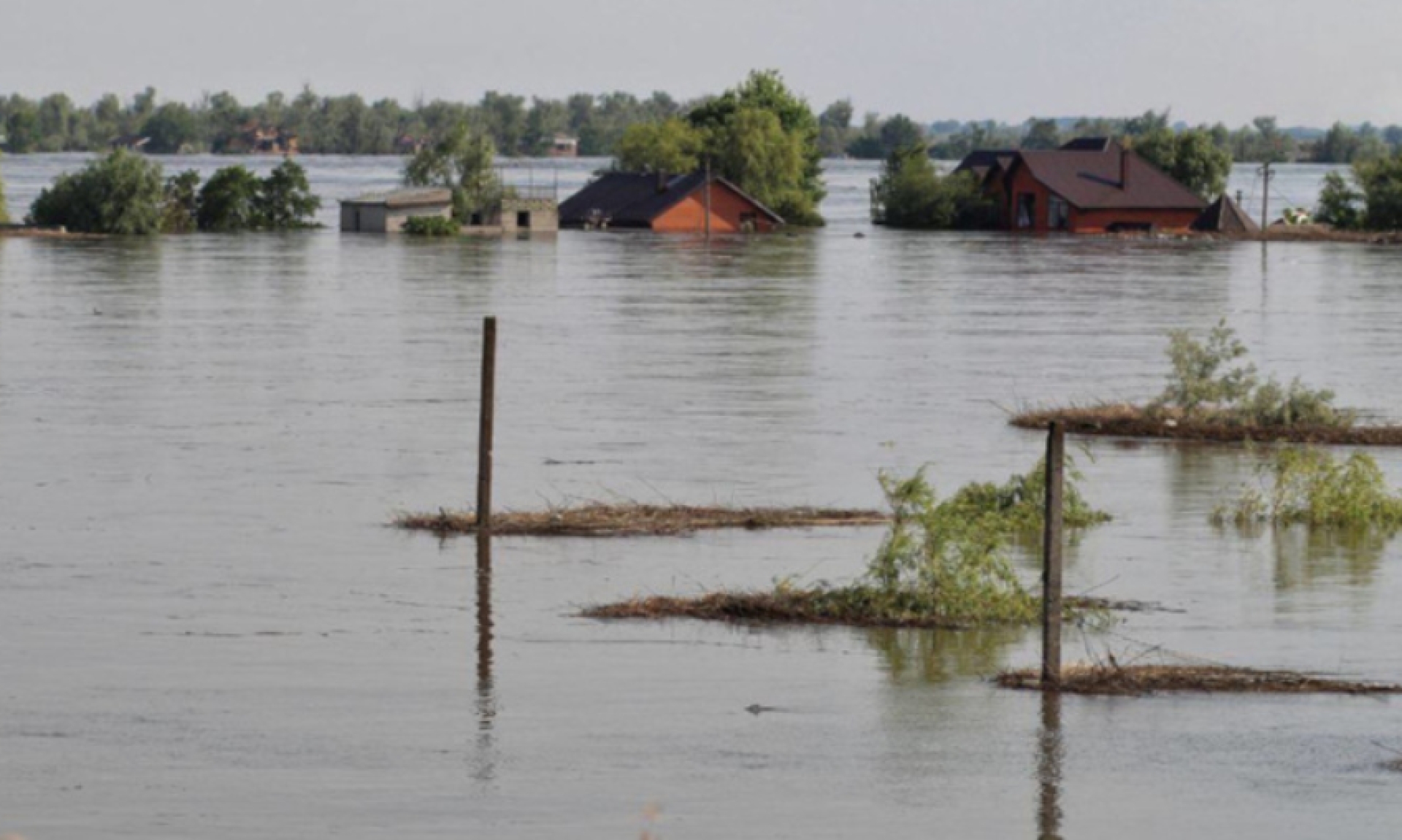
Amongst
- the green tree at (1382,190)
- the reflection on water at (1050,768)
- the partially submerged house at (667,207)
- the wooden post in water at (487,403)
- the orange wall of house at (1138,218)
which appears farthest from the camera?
the partially submerged house at (667,207)

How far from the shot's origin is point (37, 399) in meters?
45.4

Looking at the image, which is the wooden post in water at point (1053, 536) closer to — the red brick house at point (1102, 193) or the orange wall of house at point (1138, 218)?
the red brick house at point (1102, 193)

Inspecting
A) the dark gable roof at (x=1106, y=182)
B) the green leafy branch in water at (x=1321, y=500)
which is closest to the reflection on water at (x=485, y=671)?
the green leafy branch in water at (x=1321, y=500)

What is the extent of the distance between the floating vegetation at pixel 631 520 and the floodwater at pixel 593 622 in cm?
64

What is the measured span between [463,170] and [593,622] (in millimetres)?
98421

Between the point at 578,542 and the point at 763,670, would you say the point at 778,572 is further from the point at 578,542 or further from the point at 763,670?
the point at 763,670

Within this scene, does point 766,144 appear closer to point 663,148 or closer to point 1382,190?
point 663,148

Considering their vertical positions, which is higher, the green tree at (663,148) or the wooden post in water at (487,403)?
the green tree at (663,148)

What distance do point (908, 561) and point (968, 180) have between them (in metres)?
110

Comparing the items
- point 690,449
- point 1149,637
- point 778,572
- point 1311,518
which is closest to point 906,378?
point 690,449

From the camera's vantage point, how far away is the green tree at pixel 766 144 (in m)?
133

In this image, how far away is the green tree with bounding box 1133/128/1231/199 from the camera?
133 meters

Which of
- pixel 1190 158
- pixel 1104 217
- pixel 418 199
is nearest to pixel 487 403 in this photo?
pixel 418 199

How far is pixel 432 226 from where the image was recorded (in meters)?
118
